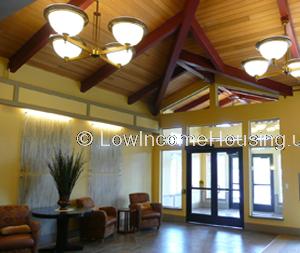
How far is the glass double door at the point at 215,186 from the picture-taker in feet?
27.8

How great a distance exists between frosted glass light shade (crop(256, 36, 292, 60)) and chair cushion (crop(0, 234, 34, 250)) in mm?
4400

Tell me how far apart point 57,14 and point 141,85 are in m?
5.87

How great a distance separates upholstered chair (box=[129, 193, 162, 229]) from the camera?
774 cm

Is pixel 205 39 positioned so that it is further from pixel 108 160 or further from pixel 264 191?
Answer: pixel 264 191

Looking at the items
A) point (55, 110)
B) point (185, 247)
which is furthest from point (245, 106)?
point (55, 110)

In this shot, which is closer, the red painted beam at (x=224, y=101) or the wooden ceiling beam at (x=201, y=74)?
the wooden ceiling beam at (x=201, y=74)

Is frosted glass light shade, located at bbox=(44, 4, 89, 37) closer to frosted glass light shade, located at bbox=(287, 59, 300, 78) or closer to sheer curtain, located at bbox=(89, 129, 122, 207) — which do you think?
frosted glass light shade, located at bbox=(287, 59, 300, 78)

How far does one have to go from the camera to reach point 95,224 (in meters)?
6.72

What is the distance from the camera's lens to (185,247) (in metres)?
6.29

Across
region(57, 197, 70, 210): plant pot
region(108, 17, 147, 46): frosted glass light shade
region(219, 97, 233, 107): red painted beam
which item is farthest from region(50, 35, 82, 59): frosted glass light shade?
region(219, 97, 233, 107): red painted beam

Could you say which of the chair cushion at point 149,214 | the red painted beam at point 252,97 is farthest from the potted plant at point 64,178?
the red painted beam at point 252,97

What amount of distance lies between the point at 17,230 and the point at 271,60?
4.58 m

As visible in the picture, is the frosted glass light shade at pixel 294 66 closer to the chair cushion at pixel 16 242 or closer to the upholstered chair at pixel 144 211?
the chair cushion at pixel 16 242

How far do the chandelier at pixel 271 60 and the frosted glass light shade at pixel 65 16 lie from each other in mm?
1942
